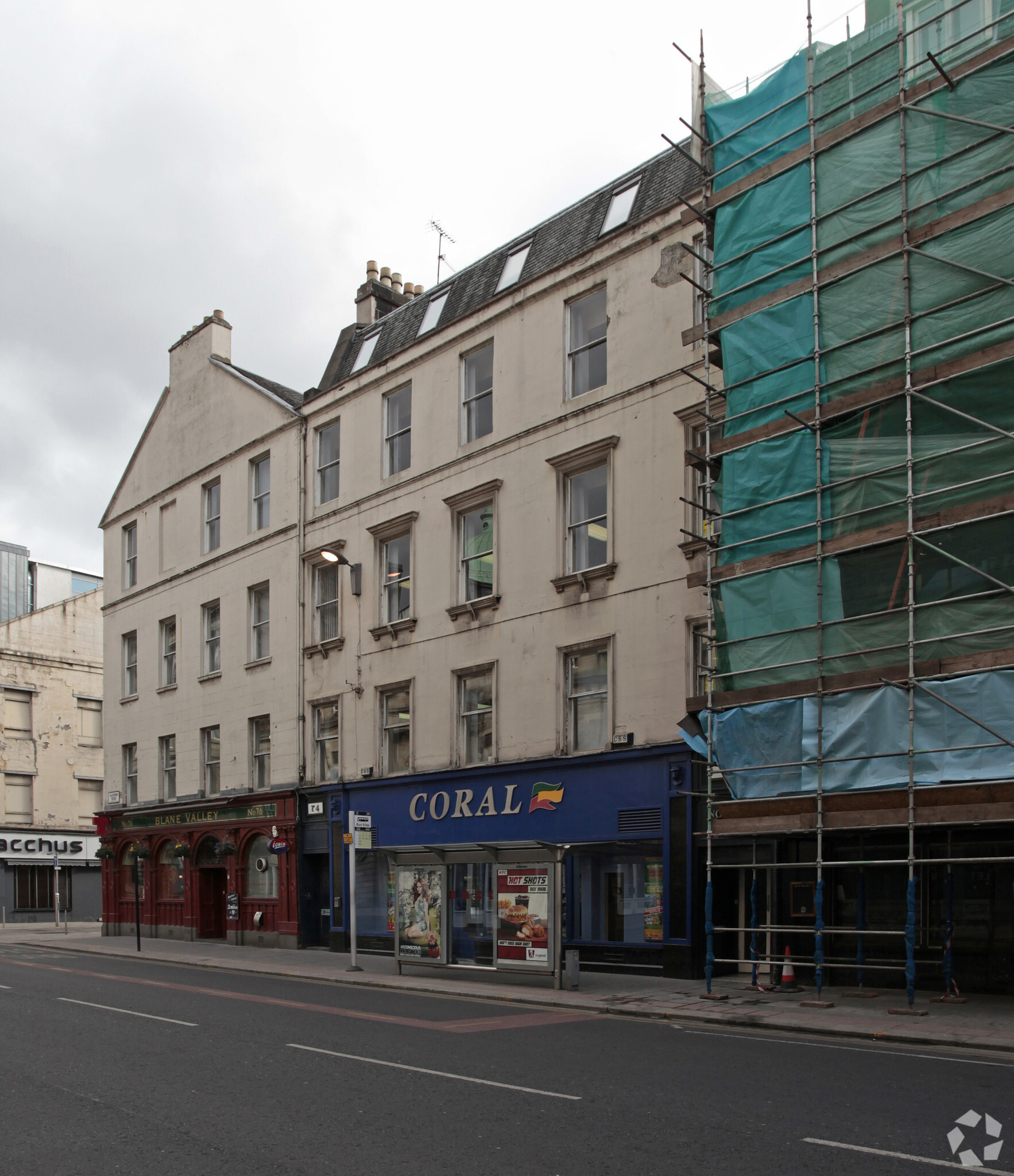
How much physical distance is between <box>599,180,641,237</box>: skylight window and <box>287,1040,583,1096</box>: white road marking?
17.0 meters

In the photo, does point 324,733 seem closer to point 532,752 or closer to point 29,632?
point 532,752

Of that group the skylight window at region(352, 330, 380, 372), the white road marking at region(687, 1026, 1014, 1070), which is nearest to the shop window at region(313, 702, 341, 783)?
the skylight window at region(352, 330, 380, 372)

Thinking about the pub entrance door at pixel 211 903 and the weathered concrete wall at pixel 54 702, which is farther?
the weathered concrete wall at pixel 54 702

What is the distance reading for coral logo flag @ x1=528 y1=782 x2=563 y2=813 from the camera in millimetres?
22406

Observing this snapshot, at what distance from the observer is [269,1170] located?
712 centimetres

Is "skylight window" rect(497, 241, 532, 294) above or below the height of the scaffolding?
above

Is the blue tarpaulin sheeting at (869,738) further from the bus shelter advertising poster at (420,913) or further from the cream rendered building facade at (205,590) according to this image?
the cream rendered building facade at (205,590)

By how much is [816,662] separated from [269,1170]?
11.3 meters

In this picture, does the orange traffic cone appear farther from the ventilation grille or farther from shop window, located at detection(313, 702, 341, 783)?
shop window, located at detection(313, 702, 341, 783)

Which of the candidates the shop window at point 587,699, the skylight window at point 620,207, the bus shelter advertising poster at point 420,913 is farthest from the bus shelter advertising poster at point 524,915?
the skylight window at point 620,207

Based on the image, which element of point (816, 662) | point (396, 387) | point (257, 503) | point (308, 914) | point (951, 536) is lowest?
point (308, 914)

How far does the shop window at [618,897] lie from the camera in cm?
2077

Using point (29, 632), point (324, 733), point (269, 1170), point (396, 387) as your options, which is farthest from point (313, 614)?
point (29, 632)
